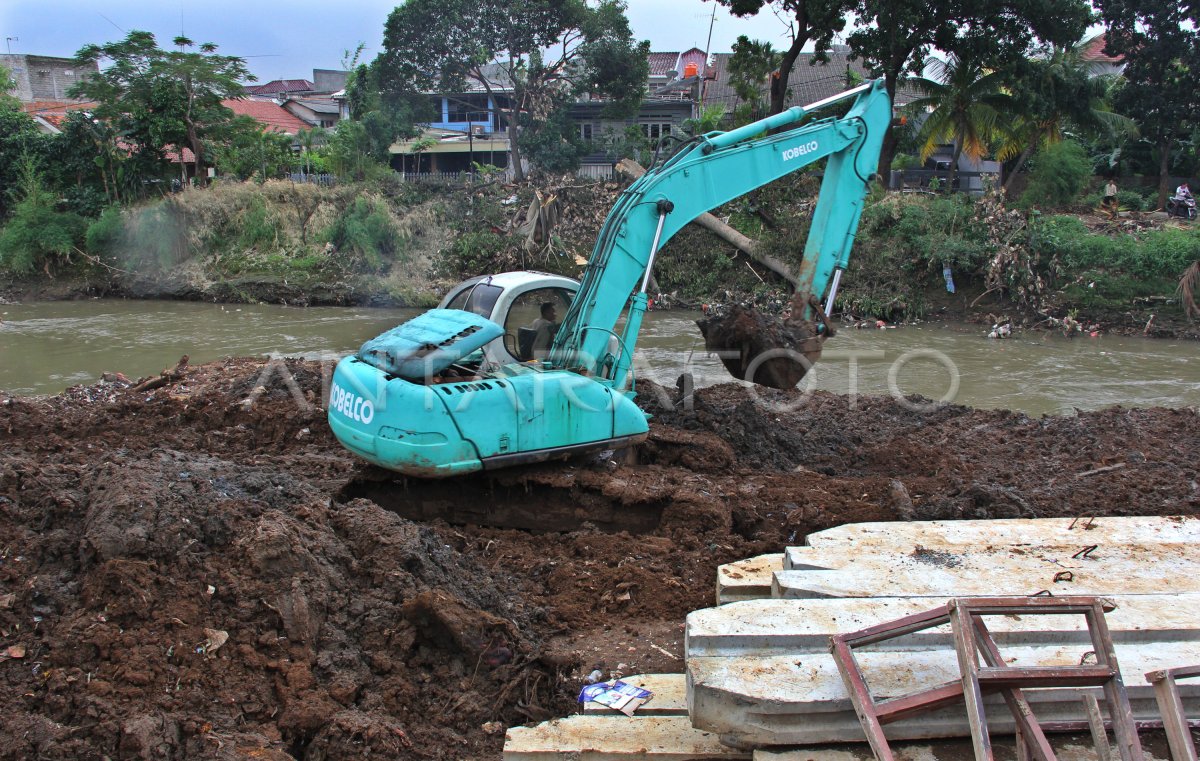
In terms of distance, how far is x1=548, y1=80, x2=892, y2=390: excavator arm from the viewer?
6422mm

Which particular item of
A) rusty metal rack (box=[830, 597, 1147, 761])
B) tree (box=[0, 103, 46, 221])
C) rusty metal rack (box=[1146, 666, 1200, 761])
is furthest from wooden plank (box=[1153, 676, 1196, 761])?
tree (box=[0, 103, 46, 221])

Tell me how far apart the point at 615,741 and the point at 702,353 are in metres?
9.92

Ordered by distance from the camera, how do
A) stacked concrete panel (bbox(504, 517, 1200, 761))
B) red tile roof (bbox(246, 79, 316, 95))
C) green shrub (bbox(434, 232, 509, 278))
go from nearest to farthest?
1. stacked concrete panel (bbox(504, 517, 1200, 761))
2. green shrub (bbox(434, 232, 509, 278))
3. red tile roof (bbox(246, 79, 316, 95))

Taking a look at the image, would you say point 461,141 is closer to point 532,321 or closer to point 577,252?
point 577,252

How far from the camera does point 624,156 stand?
25.6 meters

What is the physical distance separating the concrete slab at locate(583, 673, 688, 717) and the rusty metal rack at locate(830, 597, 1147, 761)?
74cm

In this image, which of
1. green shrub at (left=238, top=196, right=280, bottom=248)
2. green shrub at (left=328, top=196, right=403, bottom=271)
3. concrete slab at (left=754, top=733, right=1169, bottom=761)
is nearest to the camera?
concrete slab at (left=754, top=733, right=1169, bottom=761)

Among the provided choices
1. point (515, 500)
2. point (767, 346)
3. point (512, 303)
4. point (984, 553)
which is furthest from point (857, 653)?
point (767, 346)

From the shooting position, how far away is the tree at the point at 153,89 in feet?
71.3

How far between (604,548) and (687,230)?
48.4ft

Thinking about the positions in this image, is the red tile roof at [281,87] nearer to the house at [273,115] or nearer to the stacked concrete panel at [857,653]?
the house at [273,115]

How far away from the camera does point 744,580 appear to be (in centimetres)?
475

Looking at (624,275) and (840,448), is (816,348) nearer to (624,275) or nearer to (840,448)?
(840,448)

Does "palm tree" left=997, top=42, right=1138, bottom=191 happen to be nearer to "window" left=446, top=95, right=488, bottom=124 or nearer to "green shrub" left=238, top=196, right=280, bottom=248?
"green shrub" left=238, top=196, right=280, bottom=248
